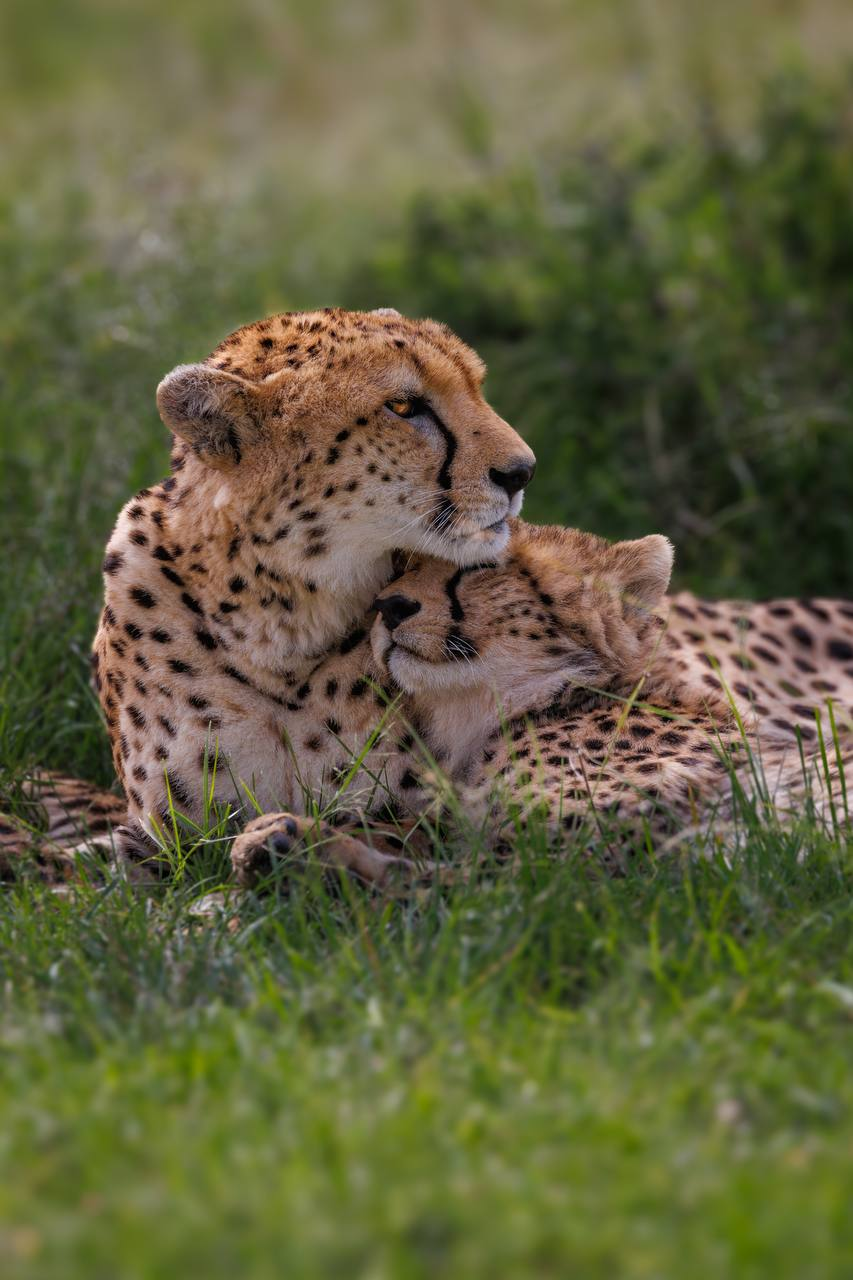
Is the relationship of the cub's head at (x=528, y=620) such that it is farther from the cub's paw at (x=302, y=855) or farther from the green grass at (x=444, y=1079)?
the green grass at (x=444, y=1079)

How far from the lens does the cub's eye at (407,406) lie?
3.04 meters

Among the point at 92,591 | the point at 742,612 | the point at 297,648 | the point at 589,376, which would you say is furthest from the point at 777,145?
the point at 297,648

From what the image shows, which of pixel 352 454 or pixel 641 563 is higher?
pixel 352 454

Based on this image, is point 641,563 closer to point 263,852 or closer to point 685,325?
point 263,852

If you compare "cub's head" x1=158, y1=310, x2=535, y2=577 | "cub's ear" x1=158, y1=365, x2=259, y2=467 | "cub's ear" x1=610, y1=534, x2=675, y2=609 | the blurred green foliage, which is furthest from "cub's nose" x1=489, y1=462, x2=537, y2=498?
the blurred green foliage

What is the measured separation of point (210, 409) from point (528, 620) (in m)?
0.70

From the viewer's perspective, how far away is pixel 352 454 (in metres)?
3.00

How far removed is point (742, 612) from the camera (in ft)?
13.0

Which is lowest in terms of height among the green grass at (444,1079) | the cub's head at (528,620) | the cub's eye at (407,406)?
the green grass at (444,1079)

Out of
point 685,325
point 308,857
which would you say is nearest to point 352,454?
point 308,857

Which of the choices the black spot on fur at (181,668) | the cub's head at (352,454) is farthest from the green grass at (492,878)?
the cub's head at (352,454)

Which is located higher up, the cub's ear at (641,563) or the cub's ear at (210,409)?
the cub's ear at (210,409)

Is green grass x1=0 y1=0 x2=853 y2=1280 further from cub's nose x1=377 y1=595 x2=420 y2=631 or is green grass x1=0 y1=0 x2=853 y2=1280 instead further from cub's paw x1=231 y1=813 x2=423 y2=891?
cub's nose x1=377 y1=595 x2=420 y2=631

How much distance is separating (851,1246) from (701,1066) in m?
0.40
